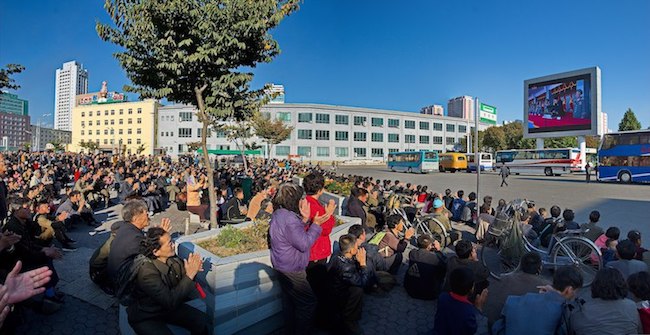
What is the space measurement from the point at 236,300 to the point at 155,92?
16.0ft

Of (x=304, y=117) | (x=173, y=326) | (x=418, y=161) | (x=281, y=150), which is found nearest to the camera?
(x=173, y=326)

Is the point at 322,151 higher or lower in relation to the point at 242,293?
higher

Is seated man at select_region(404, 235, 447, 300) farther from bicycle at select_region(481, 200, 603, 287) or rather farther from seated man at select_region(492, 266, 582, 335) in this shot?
seated man at select_region(492, 266, 582, 335)

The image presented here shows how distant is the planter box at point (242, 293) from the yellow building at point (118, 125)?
7609 cm

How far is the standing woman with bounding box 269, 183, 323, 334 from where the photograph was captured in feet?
11.3

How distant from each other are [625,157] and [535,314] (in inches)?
1141

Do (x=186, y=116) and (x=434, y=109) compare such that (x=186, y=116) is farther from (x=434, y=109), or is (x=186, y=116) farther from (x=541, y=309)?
(x=434, y=109)

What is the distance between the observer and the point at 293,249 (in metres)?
3.53

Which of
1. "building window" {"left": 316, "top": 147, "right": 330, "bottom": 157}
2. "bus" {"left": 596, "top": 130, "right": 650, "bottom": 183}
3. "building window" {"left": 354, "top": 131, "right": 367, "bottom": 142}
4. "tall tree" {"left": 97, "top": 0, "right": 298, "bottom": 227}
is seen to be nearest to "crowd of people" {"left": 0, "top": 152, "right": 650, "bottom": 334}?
"tall tree" {"left": 97, "top": 0, "right": 298, "bottom": 227}

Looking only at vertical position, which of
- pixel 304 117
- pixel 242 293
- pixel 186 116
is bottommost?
pixel 242 293

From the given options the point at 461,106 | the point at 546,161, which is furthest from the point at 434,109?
the point at 546,161

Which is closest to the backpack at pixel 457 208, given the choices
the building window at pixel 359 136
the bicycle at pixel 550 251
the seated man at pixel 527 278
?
the bicycle at pixel 550 251

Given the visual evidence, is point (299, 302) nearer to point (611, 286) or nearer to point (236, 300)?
point (236, 300)

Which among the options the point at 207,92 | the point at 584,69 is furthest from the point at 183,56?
the point at 584,69
